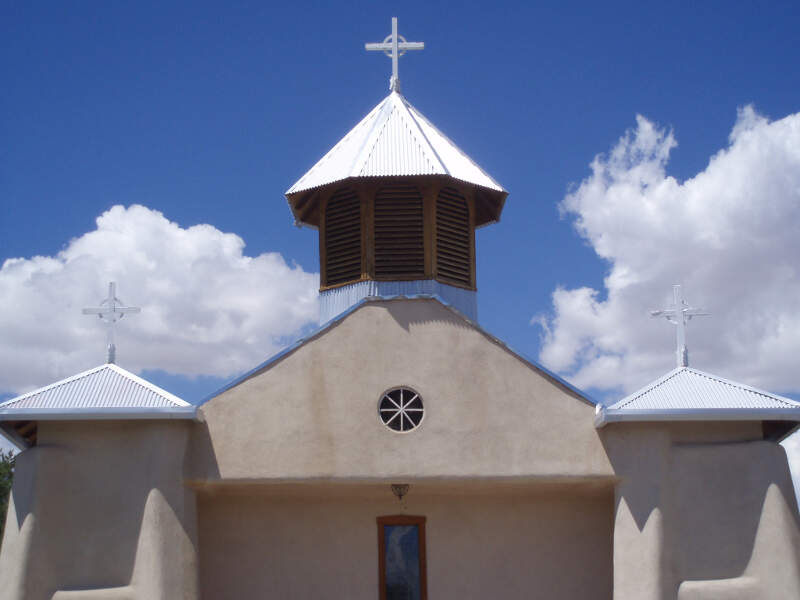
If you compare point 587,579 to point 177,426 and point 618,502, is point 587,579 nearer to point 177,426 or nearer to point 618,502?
point 618,502

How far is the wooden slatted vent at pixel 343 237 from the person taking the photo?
632 inches

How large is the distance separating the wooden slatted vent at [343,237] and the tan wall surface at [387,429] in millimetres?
1850

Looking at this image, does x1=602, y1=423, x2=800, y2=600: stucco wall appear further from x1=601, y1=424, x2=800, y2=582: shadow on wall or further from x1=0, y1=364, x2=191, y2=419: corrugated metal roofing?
x1=0, y1=364, x2=191, y2=419: corrugated metal roofing

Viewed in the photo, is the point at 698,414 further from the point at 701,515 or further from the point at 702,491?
the point at 701,515

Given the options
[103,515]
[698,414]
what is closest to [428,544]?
[698,414]

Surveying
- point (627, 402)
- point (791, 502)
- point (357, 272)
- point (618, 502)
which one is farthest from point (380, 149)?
point (791, 502)

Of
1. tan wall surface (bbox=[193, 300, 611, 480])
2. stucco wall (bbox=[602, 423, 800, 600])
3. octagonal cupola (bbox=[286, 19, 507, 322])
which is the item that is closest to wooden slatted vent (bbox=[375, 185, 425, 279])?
octagonal cupola (bbox=[286, 19, 507, 322])

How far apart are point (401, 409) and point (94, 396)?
4239mm

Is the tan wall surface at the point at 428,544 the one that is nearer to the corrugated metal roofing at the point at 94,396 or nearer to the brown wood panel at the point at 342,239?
the corrugated metal roofing at the point at 94,396

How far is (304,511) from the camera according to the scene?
14578 mm

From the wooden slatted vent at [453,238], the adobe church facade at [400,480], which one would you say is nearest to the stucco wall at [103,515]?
the adobe church facade at [400,480]

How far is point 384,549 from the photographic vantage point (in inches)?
569

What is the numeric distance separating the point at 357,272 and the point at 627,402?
4.73 m

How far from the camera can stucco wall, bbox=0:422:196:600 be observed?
1265cm
